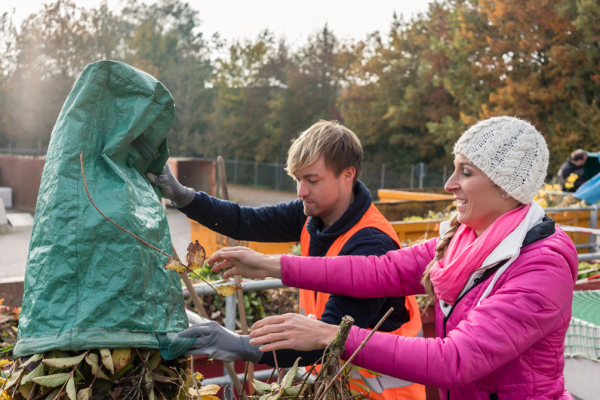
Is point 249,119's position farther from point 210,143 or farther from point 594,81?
point 594,81

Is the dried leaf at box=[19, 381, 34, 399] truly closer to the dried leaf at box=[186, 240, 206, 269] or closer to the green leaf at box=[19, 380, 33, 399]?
the green leaf at box=[19, 380, 33, 399]

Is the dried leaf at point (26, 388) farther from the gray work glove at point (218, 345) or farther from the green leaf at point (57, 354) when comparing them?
the gray work glove at point (218, 345)

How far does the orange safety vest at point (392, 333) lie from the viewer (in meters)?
1.85

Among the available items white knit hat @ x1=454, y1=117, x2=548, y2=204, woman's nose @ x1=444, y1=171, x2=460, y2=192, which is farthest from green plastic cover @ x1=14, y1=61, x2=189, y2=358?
white knit hat @ x1=454, y1=117, x2=548, y2=204

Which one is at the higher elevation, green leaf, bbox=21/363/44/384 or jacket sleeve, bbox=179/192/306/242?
jacket sleeve, bbox=179/192/306/242

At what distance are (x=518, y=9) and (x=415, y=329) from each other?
21.5 m

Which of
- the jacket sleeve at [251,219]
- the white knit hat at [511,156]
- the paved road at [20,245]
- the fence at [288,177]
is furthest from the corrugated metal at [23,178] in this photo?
the white knit hat at [511,156]

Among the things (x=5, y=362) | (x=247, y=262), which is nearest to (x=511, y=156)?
(x=247, y=262)

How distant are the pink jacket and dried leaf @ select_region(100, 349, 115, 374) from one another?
0.67m

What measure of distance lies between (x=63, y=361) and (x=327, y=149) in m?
1.20

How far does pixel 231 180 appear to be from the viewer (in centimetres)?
3697

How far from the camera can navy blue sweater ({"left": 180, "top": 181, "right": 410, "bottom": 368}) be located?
6.00 feet

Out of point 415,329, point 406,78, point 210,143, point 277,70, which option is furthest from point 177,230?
point 277,70

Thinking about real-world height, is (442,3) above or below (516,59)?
above
